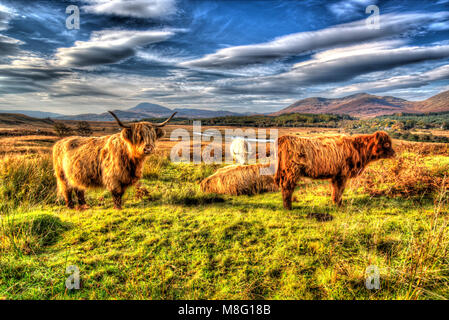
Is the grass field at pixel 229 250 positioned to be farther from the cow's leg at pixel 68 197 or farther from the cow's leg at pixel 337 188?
the cow's leg at pixel 337 188

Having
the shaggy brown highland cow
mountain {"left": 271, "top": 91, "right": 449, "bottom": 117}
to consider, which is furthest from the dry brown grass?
mountain {"left": 271, "top": 91, "right": 449, "bottom": 117}

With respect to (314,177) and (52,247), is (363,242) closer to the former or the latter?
(314,177)

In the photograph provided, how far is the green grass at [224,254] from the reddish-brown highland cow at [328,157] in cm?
87

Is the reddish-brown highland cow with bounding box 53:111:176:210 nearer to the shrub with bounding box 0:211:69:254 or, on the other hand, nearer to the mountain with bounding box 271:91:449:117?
the shrub with bounding box 0:211:69:254

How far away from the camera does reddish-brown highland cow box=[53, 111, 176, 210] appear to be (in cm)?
538

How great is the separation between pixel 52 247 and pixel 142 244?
5.02 feet

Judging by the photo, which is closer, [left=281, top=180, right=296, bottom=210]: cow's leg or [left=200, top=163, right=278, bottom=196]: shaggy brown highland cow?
[left=281, top=180, right=296, bottom=210]: cow's leg

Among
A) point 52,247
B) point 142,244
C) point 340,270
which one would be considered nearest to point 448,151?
point 340,270

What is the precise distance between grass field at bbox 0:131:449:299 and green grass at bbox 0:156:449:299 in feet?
0.05

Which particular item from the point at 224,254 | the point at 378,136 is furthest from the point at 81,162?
the point at 378,136

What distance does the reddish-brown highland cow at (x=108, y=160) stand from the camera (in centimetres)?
538

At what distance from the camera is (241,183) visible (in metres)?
7.40

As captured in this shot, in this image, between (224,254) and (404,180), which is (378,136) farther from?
(224,254)

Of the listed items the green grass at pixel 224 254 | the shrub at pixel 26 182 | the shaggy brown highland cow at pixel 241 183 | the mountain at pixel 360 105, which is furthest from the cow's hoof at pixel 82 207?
the mountain at pixel 360 105
